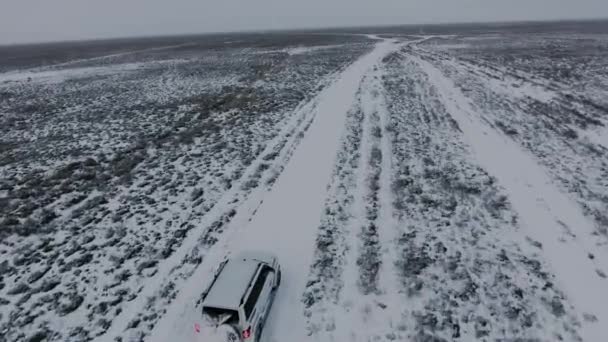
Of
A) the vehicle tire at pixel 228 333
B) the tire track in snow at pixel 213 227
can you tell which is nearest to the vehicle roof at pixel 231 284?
the vehicle tire at pixel 228 333

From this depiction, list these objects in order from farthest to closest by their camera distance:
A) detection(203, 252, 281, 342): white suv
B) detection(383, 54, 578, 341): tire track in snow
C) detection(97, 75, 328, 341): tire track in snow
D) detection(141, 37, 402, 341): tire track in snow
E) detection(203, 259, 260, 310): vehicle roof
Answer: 1. detection(97, 75, 328, 341): tire track in snow
2. detection(141, 37, 402, 341): tire track in snow
3. detection(383, 54, 578, 341): tire track in snow
4. detection(203, 259, 260, 310): vehicle roof
5. detection(203, 252, 281, 342): white suv

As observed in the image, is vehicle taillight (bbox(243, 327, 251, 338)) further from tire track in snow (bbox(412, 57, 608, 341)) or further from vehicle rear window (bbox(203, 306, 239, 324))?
tire track in snow (bbox(412, 57, 608, 341))

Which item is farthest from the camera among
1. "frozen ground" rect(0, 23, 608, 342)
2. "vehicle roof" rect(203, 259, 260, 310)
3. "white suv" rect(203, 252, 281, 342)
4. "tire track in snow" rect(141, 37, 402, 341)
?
"frozen ground" rect(0, 23, 608, 342)

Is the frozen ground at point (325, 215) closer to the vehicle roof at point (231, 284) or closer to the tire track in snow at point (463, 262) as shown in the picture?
the tire track in snow at point (463, 262)

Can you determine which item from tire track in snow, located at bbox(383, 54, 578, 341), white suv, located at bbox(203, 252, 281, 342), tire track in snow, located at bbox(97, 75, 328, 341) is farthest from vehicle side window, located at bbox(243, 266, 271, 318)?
tire track in snow, located at bbox(383, 54, 578, 341)

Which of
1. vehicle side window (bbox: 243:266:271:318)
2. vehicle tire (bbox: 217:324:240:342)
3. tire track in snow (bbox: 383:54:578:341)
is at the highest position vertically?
vehicle side window (bbox: 243:266:271:318)

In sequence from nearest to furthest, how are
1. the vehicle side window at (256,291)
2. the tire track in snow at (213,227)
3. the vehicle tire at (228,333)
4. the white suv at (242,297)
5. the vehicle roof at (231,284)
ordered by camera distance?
1. the vehicle tire at (228,333)
2. the white suv at (242,297)
3. the vehicle roof at (231,284)
4. the vehicle side window at (256,291)
5. the tire track in snow at (213,227)

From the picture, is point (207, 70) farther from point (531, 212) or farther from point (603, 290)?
point (603, 290)

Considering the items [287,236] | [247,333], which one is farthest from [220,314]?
[287,236]
